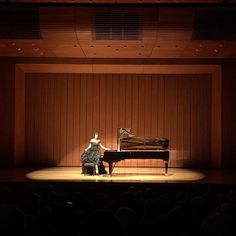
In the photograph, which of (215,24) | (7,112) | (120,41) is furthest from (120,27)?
(7,112)

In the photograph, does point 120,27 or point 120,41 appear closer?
point 120,27

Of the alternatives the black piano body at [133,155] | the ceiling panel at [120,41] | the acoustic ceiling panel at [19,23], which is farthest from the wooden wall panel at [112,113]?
the acoustic ceiling panel at [19,23]

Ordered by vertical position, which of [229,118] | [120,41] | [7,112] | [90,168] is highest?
[120,41]

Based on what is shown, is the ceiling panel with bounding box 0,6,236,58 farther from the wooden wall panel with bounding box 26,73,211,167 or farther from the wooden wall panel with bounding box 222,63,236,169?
the wooden wall panel with bounding box 26,73,211,167

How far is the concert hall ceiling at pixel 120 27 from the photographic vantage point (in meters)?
10.2

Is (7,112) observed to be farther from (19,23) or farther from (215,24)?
(215,24)

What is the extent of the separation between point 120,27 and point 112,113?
5221 millimetres

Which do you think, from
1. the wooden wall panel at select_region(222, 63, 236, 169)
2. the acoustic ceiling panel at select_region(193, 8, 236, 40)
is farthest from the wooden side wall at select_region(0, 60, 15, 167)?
the wooden wall panel at select_region(222, 63, 236, 169)

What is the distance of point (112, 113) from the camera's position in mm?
15555

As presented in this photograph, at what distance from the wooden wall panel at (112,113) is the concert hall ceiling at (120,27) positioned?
9.79 feet

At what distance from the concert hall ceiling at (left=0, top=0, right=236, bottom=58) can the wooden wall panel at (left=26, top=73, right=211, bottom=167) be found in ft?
9.79

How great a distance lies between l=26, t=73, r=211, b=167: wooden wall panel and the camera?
15.4 m

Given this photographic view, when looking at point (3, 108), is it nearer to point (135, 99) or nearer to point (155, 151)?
point (135, 99)

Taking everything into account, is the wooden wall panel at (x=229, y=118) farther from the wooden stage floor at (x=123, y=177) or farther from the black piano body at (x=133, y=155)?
the black piano body at (x=133, y=155)
